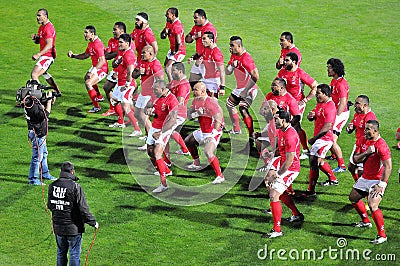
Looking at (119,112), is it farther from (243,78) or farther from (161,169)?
(161,169)

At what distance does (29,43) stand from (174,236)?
12.6 meters

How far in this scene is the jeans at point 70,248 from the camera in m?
10.8

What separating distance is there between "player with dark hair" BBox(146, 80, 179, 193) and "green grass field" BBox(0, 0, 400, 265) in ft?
1.57

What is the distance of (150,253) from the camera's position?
11.9 metres

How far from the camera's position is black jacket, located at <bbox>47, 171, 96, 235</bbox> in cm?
1061

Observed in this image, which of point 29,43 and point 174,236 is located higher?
point 29,43

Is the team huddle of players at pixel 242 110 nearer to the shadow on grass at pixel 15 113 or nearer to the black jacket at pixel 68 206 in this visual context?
the shadow on grass at pixel 15 113

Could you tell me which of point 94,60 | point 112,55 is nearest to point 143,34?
point 112,55

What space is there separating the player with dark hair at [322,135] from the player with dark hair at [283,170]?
1.21 metres

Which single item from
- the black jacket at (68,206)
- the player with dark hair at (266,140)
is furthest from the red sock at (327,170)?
the black jacket at (68,206)

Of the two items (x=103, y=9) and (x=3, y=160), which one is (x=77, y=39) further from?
(x=3, y=160)

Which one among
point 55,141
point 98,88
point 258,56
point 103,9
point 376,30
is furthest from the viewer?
point 103,9

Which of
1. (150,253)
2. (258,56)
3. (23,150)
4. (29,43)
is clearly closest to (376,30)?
(258,56)

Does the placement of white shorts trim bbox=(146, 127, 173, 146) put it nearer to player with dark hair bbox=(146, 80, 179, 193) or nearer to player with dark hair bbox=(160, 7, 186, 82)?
player with dark hair bbox=(146, 80, 179, 193)
